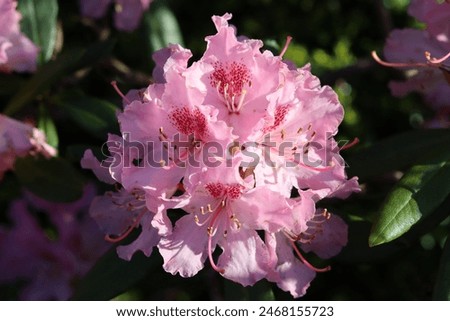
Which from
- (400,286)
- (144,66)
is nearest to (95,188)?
(144,66)

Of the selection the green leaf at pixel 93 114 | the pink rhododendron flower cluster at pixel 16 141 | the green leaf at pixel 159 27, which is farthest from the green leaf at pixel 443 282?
the green leaf at pixel 159 27

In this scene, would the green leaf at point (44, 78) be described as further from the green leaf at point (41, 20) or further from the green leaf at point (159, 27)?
the green leaf at point (159, 27)

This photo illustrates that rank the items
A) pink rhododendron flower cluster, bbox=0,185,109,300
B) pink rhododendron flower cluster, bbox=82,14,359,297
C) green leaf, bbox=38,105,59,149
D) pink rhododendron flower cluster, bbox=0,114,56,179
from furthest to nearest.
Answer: pink rhododendron flower cluster, bbox=0,185,109,300, green leaf, bbox=38,105,59,149, pink rhododendron flower cluster, bbox=0,114,56,179, pink rhododendron flower cluster, bbox=82,14,359,297

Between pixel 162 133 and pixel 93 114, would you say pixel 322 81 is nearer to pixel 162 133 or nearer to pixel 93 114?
pixel 93 114

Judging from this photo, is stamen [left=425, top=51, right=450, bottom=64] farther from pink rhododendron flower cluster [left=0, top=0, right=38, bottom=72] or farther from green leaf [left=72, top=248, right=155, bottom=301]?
pink rhododendron flower cluster [left=0, top=0, right=38, bottom=72]

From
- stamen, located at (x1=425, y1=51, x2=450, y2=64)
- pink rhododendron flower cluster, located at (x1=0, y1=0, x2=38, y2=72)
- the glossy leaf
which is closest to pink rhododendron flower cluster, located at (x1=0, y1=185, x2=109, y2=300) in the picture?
the glossy leaf

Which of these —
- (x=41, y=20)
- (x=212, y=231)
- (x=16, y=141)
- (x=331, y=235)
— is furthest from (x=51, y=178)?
(x=331, y=235)

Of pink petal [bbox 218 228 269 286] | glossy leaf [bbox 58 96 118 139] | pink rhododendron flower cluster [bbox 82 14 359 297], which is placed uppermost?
pink rhododendron flower cluster [bbox 82 14 359 297]
